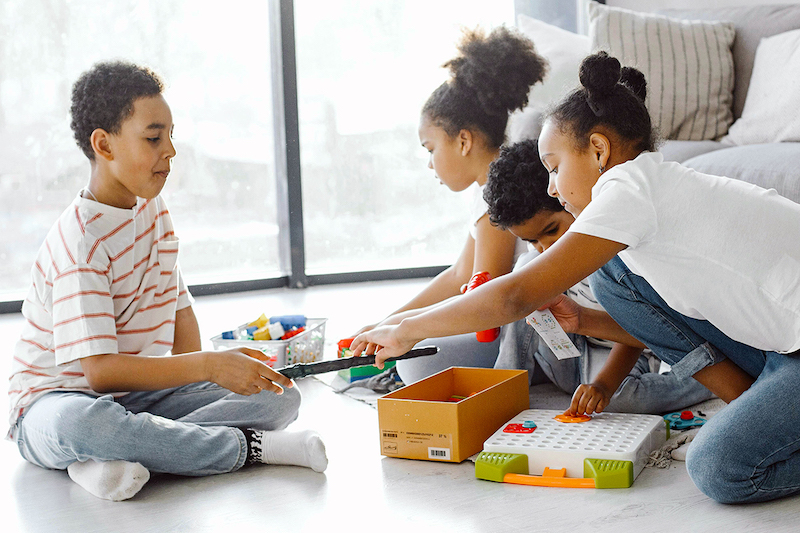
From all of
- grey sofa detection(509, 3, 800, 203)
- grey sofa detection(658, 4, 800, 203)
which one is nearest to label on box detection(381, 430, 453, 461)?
grey sofa detection(509, 3, 800, 203)

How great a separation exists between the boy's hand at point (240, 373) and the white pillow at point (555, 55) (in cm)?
130

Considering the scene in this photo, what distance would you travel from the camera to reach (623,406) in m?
1.38

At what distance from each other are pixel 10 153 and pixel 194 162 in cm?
61

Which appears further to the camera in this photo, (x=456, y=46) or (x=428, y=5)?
(x=428, y=5)

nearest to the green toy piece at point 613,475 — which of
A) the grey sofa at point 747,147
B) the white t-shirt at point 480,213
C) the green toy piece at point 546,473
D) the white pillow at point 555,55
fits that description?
the green toy piece at point 546,473

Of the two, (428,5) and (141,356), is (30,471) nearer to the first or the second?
(141,356)

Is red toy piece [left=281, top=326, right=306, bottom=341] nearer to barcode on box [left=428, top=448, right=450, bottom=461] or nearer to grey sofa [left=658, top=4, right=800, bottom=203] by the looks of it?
barcode on box [left=428, top=448, right=450, bottom=461]

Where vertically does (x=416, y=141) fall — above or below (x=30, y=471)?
above

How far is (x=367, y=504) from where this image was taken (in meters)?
1.07

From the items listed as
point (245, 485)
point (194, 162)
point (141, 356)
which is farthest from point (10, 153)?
point (245, 485)

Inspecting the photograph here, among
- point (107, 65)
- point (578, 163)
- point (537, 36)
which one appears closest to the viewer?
point (578, 163)

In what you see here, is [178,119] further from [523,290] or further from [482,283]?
[523,290]

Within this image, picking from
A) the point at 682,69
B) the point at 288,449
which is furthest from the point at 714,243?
the point at 682,69

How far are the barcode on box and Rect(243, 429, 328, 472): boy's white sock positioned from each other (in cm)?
16
